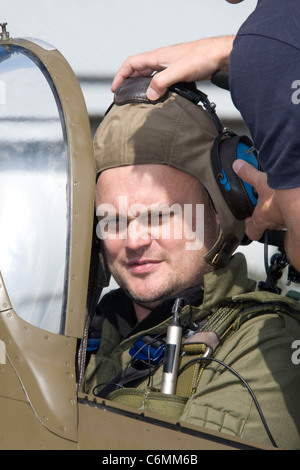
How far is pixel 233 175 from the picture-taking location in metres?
1.88

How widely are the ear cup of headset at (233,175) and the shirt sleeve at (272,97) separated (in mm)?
655

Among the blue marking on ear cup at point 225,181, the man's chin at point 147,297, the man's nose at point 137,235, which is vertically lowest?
the man's chin at point 147,297

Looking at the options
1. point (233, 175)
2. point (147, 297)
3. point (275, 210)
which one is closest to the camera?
point (275, 210)

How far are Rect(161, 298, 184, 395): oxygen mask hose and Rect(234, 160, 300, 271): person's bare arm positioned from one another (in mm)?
304

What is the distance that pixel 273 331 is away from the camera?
5.56 feet

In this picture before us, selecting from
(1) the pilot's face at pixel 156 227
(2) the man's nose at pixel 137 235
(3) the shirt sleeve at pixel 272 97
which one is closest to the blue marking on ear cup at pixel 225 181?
(1) the pilot's face at pixel 156 227

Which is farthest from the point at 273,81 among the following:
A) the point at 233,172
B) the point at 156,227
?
the point at 156,227

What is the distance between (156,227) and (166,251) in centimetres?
8

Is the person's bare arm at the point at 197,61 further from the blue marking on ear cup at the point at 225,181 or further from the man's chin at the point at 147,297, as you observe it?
the man's chin at the point at 147,297

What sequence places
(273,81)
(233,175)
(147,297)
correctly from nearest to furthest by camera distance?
(273,81) < (233,175) < (147,297)

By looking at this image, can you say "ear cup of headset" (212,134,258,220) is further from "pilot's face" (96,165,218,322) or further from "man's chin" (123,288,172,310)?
"man's chin" (123,288,172,310)

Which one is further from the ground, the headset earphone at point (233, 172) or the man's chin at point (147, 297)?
the headset earphone at point (233, 172)

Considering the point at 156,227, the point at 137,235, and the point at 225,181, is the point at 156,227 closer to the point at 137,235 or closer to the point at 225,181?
the point at 137,235

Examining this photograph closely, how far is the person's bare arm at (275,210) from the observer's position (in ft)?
3.98
